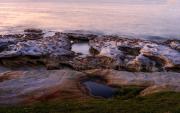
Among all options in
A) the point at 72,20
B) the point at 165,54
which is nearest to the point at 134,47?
the point at 165,54

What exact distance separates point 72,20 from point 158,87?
170 ft

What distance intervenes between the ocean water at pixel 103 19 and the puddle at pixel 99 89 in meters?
30.1

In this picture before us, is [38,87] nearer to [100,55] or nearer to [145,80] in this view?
[145,80]

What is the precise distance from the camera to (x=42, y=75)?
3806 cm

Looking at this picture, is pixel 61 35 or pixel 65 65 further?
pixel 61 35

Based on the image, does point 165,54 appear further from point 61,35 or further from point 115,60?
point 61,35

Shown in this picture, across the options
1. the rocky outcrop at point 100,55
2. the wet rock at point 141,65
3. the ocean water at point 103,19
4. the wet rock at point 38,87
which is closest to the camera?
the wet rock at point 38,87

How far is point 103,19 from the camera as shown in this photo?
86125 millimetres

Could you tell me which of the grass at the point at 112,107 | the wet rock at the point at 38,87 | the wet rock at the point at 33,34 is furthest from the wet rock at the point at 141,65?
the wet rock at the point at 33,34

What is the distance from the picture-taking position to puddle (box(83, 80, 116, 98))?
3537cm

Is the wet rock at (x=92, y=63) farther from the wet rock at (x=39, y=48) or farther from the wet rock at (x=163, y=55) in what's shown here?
the wet rock at (x=163, y=55)

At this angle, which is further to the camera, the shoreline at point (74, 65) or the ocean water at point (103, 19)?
the ocean water at point (103, 19)

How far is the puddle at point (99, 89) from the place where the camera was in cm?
3537

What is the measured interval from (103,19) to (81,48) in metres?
29.5
